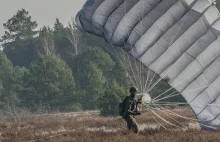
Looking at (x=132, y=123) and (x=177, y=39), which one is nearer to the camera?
(x=132, y=123)

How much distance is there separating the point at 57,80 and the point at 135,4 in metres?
32.0

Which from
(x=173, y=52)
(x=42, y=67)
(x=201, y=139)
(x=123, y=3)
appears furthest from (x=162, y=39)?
(x=42, y=67)

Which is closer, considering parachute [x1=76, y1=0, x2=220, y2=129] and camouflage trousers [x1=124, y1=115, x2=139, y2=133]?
camouflage trousers [x1=124, y1=115, x2=139, y2=133]

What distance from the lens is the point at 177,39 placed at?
Result: 53.5 ft

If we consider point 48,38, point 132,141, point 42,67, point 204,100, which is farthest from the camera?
point 48,38

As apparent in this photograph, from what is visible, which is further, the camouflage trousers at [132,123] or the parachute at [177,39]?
the parachute at [177,39]

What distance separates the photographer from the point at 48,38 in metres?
78.6

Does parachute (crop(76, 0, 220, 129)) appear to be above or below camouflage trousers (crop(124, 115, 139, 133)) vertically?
above

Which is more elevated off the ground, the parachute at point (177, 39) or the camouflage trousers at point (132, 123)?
the parachute at point (177, 39)

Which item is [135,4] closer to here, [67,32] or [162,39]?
[162,39]

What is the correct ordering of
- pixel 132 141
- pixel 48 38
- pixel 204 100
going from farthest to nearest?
pixel 48 38 < pixel 204 100 < pixel 132 141

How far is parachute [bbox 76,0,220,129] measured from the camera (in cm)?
1598

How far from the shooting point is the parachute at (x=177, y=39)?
15984mm

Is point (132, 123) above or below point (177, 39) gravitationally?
below
